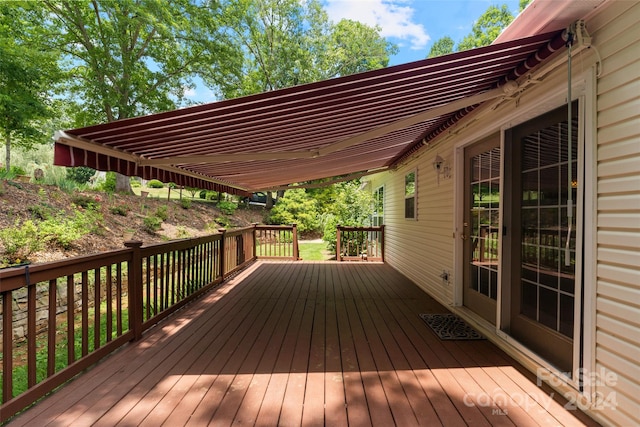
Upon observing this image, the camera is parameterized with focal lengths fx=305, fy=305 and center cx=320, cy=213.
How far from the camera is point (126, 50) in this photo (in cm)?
1128

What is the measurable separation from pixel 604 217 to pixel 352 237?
7.38m

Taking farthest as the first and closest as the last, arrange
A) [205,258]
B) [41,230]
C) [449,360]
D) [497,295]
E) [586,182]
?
[41,230] < [205,258] < [497,295] < [449,360] < [586,182]

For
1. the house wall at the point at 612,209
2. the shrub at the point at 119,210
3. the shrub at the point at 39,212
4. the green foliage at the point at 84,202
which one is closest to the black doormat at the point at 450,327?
the house wall at the point at 612,209

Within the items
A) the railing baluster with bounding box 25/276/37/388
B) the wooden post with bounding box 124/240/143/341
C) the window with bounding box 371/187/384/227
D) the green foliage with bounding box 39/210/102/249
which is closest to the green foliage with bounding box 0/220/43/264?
the green foliage with bounding box 39/210/102/249

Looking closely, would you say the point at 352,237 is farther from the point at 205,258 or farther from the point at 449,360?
the point at 449,360

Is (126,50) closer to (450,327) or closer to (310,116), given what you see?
(310,116)

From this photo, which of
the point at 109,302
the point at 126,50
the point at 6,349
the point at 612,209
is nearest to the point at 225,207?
the point at 126,50

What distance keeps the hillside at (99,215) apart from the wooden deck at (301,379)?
223 inches

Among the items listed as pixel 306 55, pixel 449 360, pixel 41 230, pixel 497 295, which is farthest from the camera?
pixel 306 55

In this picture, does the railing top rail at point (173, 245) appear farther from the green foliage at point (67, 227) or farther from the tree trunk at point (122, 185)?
the tree trunk at point (122, 185)

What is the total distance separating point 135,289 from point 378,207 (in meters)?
7.97

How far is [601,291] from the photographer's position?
184 centimetres

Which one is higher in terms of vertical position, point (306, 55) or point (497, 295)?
point (306, 55)

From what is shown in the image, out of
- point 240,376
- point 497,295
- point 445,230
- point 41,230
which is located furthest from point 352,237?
point 41,230
